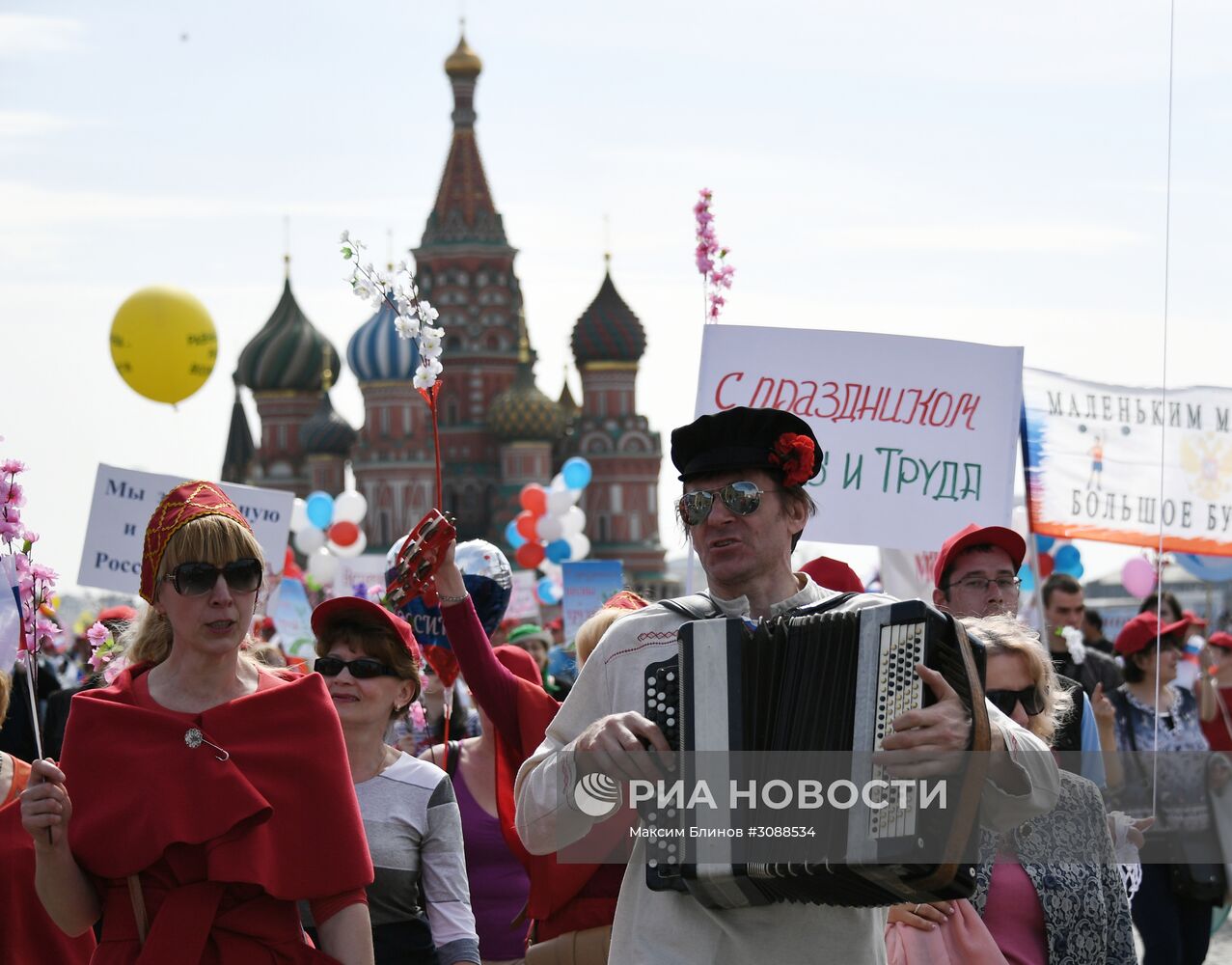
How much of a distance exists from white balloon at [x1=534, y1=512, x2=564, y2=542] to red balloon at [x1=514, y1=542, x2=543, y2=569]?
212mm

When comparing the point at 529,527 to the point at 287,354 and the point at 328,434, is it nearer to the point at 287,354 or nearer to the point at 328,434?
the point at 328,434

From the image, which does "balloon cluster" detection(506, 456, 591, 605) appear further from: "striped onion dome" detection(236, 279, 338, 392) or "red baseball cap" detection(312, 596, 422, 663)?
"striped onion dome" detection(236, 279, 338, 392)

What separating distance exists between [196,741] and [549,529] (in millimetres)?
32832

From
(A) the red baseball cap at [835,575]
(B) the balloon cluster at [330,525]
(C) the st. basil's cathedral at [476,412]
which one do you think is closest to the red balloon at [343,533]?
(B) the balloon cluster at [330,525]

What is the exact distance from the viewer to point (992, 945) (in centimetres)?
416

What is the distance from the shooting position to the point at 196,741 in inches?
142

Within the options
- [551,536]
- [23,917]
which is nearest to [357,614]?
[23,917]

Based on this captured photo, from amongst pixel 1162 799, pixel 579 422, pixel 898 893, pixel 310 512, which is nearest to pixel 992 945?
pixel 898 893

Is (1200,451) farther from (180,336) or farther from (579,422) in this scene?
(579,422)

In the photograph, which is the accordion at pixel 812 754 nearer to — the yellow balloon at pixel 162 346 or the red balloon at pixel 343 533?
the yellow balloon at pixel 162 346

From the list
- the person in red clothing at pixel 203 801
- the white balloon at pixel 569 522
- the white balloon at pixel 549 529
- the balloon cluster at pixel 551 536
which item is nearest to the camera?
the person in red clothing at pixel 203 801

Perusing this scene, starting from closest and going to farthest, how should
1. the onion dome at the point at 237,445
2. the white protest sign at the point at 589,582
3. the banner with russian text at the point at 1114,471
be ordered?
the banner with russian text at the point at 1114,471 → the white protest sign at the point at 589,582 → the onion dome at the point at 237,445

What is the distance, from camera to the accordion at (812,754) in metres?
3.15

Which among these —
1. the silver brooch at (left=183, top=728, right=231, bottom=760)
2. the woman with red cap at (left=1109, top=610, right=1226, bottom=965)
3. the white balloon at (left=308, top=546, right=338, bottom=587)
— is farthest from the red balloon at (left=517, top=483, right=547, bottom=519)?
the silver brooch at (left=183, top=728, right=231, bottom=760)
